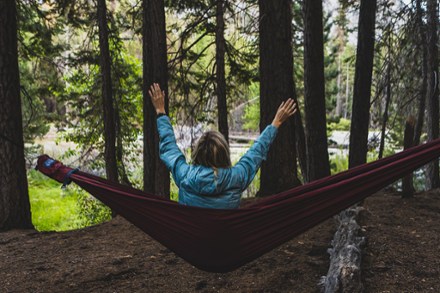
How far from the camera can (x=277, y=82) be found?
13.5 ft

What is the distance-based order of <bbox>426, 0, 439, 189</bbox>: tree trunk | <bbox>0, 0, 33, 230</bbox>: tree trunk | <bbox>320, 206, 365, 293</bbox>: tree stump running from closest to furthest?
<bbox>320, 206, 365, 293</bbox>: tree stump
<bbox>0, 0, 33, 230</bbox>: tree trunk
<bbox>426, 0, 439, 189</bbox>: tree trunk

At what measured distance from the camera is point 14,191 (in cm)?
397

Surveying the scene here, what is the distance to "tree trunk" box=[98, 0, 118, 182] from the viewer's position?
15.7 feet

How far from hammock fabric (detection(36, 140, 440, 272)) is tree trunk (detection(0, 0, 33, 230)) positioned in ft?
7.60

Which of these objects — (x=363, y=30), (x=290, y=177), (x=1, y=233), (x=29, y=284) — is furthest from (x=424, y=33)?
(x=1, y=233)

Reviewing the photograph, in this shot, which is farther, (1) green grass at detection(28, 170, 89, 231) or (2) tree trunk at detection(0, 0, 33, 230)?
(1) green grass at detection(28, 170, 89, 231)

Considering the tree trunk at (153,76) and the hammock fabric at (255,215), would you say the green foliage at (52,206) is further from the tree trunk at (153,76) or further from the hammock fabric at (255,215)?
the hammock fabric at (255,215)

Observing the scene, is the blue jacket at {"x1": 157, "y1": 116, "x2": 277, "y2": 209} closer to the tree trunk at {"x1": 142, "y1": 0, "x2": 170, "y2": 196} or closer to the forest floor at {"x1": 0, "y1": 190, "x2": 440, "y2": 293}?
the forest floor at {"x1": 0, "y1": 190, "x2": 440, "y2": 293}

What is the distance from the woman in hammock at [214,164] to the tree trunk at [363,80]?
2.40 metres

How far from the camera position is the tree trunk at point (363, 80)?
397 centimetres

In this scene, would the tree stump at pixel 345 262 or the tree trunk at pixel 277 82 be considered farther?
the tree trunk at pixel 277 82

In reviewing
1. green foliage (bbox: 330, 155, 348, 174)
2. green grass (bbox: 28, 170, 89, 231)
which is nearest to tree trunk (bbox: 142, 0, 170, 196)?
green grass (bbox: 28, 170, 89, 231)

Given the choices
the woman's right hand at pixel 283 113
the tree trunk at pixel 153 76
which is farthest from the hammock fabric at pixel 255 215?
the tree trunk at pixel 153 76

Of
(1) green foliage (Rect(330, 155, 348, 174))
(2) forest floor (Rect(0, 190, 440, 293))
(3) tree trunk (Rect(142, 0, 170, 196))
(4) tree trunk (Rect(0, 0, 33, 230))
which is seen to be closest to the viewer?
(2) forest floor (Rect(0, 190, 440, 293))
